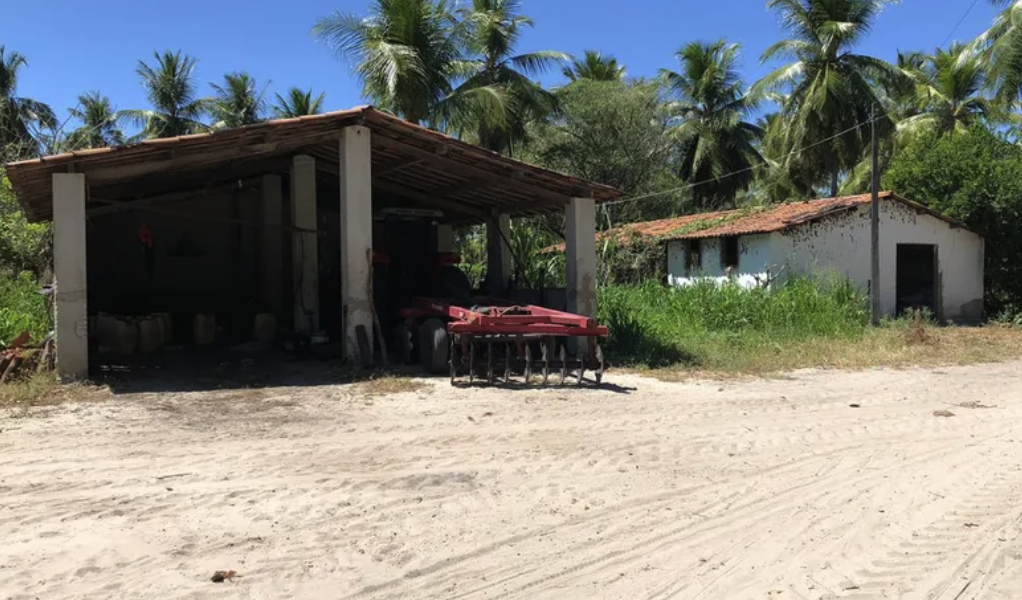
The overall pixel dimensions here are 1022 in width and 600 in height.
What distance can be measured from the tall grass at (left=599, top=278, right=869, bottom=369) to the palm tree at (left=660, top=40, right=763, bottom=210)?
19.3 m

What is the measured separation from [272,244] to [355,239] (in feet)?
17.7

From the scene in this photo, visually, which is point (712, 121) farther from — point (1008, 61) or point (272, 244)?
point (272, 244)

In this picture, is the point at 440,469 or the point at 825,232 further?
the point at 825,232

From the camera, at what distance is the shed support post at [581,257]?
13.0m

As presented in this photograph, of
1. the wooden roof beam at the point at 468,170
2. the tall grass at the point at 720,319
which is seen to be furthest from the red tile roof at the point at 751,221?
the wooden roof beam at the point at 468,170

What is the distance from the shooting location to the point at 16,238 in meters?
18.8

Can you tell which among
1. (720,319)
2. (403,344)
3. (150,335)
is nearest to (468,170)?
(403,344)

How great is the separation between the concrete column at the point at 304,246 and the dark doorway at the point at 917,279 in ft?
52.5

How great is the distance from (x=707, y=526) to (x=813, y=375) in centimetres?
795

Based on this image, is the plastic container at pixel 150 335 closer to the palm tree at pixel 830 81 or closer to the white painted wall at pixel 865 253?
the white painted wall at pixel 865 253

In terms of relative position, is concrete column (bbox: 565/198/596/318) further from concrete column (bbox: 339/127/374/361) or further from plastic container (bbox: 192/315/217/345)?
plastic container (bbox: 192/315/217/345)

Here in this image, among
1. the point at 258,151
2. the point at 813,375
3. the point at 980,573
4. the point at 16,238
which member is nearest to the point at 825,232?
the point at 813,375

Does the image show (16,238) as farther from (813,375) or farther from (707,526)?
(707,526)

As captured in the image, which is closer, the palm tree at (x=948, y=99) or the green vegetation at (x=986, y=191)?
the green vegetation at (x=986, y=191)
